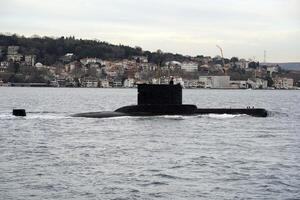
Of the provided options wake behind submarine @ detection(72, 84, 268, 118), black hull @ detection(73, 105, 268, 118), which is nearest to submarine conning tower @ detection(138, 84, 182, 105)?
wake behind submarine @ detection(72, 84, 268, 118)

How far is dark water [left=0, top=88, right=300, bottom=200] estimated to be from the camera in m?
17.9

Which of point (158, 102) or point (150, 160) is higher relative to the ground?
point (158, 102)

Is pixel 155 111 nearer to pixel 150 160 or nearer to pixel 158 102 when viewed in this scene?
pixel 158 102

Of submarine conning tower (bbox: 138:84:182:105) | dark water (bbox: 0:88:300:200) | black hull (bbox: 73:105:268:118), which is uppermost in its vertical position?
submarine conning tower (bbox: 138:84:182:105)

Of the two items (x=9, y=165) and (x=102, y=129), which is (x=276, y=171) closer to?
(x=9, y=165)

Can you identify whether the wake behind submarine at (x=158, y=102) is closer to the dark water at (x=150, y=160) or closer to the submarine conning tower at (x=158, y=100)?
the submarine conning tower at (x=158, y=100)

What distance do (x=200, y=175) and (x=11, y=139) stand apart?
14.3m

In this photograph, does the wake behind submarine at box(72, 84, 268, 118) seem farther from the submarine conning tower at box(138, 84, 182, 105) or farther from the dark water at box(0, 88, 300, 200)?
the dark water at box(0, 88, 300, 200)

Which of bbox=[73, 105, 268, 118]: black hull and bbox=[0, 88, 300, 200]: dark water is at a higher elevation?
bbox=[73, 105, 268, 118]: black hull

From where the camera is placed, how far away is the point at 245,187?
724 inches

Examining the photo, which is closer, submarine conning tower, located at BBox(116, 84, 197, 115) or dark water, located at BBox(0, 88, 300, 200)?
dark water, located at BBox(0, 88, 300, 200)

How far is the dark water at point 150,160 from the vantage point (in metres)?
17.9

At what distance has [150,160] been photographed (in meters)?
23.5

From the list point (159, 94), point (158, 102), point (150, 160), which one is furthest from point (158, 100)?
point (150, 160)
